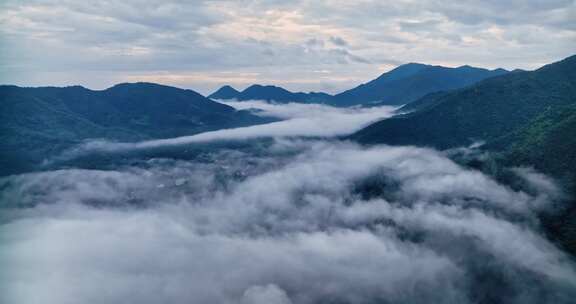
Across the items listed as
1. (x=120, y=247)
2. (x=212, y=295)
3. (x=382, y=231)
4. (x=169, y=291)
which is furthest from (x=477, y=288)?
(x=120, y=247)

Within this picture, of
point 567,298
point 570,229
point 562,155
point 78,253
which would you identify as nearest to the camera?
point 567,298

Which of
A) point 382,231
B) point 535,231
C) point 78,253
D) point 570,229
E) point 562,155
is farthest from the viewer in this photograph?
point 382,231

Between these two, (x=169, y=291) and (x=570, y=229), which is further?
(x=169, y=291)

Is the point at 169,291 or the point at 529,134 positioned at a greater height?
the point at 529,134

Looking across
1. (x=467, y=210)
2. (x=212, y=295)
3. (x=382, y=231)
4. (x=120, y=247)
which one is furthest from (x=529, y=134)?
(x=120, y=247)

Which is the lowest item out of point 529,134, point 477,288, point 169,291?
point 169,291

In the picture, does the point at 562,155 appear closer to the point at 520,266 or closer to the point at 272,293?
the point at 520,266

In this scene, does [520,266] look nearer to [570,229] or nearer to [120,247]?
[570,229]

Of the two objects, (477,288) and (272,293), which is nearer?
(477,288)

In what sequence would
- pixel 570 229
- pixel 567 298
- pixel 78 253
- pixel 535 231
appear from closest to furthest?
pixel 567 298 → pixel 570 229 → pixel 535 231 → pixel 78 253
